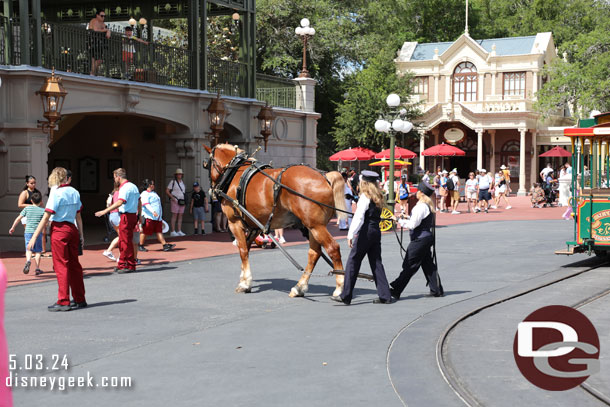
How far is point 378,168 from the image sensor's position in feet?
163

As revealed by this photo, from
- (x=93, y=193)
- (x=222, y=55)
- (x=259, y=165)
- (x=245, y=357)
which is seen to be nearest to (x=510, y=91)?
(x=222, y=55)

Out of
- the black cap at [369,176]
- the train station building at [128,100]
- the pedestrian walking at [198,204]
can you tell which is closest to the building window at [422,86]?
the train station building at [128,100]

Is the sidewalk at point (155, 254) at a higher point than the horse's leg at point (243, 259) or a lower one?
lower

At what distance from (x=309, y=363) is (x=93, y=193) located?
19.4m

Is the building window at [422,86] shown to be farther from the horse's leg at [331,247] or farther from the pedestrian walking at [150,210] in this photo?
the horse's leg at [331,247]

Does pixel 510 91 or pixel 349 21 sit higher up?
pixel 349 21

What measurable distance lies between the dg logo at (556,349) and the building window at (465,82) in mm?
43069

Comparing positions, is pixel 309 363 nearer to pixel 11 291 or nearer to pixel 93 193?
pixel 11 291

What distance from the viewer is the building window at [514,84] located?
162ft

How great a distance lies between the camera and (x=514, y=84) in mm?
49656

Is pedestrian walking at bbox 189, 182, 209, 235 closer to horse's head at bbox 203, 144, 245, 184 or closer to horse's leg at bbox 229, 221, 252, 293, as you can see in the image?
horse's head at bbox 203, 144, 245, 184

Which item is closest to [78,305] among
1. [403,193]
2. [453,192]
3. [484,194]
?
[403,193]

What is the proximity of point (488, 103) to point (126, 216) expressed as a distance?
39171 millimetres

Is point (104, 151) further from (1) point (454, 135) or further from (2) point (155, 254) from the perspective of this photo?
(1) point (454, 135)
